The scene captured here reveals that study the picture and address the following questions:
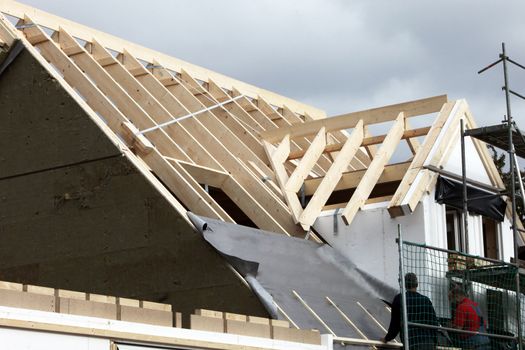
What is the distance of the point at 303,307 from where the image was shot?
12.0 meters

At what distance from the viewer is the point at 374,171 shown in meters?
15.1

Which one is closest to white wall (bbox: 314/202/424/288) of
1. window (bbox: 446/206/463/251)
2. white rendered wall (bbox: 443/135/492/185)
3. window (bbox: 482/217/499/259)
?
window (bbox: 446/206/463/251)

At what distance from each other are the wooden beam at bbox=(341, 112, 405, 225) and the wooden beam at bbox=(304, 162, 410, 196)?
0.20 m

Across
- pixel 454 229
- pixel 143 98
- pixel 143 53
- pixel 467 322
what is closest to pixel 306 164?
pixel 454 229

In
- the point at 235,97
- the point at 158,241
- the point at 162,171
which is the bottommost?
the point at 158,241

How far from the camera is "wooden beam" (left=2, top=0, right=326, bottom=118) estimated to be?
636 inches

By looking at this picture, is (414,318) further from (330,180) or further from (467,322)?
(330,180)

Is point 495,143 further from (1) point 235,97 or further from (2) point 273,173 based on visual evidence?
(1) point 235,97

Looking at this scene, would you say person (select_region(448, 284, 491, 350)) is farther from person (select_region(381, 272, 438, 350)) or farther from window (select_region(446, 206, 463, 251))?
window (select_region(446, 206, 463, 251))

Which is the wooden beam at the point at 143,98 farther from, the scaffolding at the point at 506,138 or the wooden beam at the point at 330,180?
the scaffolding at the point at 506,138

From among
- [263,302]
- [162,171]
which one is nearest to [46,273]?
[162,171]

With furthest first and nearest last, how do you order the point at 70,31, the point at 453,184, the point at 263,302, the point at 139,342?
the point at 70,31 → the point at 453,184 → the point at 263,302 → the point at 139,342

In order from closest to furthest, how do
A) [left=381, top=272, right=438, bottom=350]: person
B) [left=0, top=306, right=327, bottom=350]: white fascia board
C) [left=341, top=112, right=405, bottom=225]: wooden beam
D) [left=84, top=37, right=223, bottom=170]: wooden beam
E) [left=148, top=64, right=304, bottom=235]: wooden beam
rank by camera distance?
[left=0, top=306, right=327, bottom=350]: white fascia board, [left=381, top=272, right=438, bottom=350]: person, [left=148, top=64, right=304, bottom=235]: wooden beam, [left=341, top=112, right=405, bottom=225]: wooden beam, [left=84, top=37, right=223, bottom=170]: wooden beam

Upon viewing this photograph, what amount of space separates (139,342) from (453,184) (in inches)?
322
